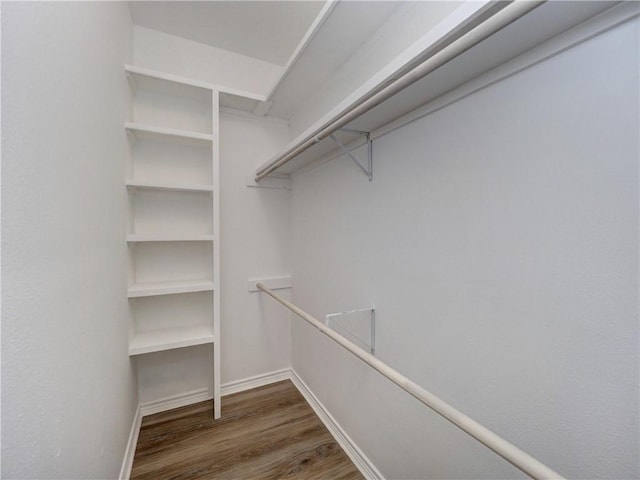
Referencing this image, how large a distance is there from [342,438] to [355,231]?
1210 millimetres

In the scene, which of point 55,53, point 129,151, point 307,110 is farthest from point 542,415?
point 129,151

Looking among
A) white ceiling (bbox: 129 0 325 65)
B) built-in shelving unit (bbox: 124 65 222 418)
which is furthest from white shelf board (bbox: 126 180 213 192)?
white ceiling (bbox: 129 0 325 65)

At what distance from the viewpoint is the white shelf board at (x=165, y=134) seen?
61.2 inches

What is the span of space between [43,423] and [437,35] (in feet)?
4.32

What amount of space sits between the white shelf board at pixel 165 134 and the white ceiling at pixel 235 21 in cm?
70

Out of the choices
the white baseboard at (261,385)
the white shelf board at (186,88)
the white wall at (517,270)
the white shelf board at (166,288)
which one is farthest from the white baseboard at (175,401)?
the white shelf board at (186,88)

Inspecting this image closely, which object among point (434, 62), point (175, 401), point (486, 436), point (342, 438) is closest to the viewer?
point (486, 436)

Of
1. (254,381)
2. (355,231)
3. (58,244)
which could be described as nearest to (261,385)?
(254,381)

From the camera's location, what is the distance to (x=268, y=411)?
184 centimetres

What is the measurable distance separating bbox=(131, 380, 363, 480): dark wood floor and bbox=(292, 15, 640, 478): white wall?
1.25 feet

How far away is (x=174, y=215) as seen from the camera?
1.85 meters

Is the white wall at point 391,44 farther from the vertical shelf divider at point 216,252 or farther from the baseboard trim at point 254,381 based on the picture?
the baseboard trim at point 254,381

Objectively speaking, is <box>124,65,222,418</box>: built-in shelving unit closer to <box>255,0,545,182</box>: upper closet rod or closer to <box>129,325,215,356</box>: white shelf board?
<box>129,325,215,356</box>: white shelf board

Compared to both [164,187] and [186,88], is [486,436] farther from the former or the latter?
[186,88]
